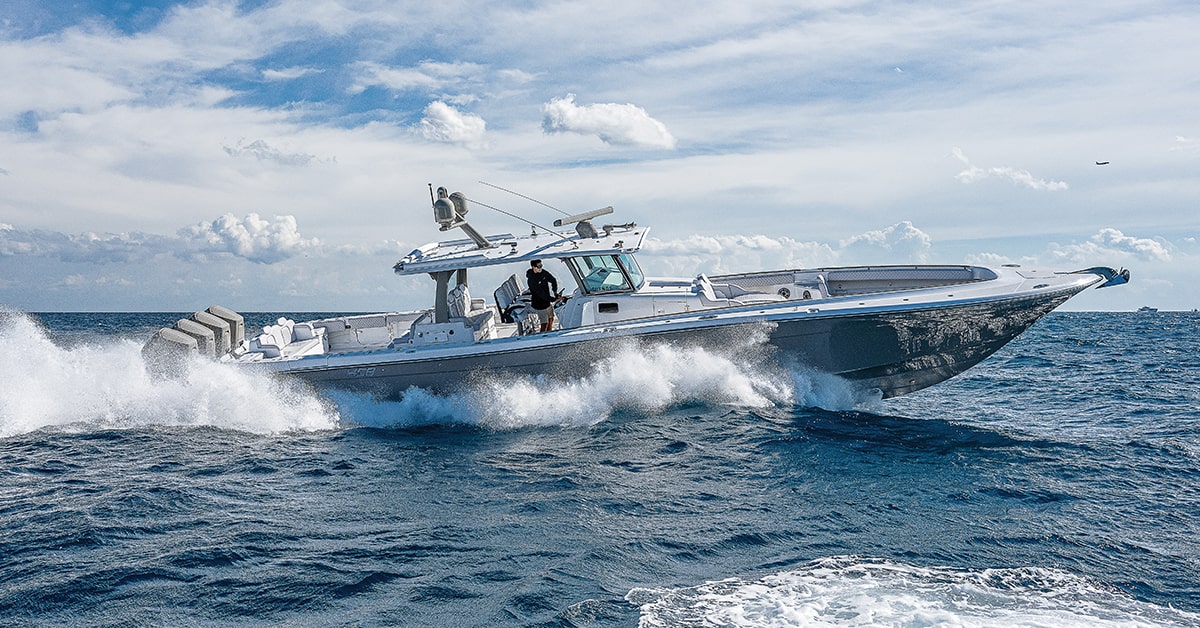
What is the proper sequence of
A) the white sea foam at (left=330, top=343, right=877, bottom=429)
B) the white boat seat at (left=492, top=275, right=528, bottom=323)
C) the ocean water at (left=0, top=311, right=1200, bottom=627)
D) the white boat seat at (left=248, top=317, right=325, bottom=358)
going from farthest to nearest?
the white boat seat at (left=492, top=275, right=528, bottom=323), the white boat seat at (left=248, top=317, right=325, bottom=358), the white sea foam at (left=330, top=343, right=877, bottom=429), the ocean water at (left=0, top=311, right=1200, bottom=627)

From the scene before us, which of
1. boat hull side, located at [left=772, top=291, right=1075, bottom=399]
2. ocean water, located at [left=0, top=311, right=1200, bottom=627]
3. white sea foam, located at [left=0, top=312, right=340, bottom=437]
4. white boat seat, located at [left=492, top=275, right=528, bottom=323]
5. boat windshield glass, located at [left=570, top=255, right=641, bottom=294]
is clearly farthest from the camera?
white boat seat, located at [left=492, top=275, right=528, bottom=323]

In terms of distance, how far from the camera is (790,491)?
847 centimetres

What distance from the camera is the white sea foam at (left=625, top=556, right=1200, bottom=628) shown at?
5.40m

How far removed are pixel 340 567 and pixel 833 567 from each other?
3721 millimetres

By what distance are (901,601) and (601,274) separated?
7537mm

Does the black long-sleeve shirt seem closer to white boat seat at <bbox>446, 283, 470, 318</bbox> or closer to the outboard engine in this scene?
white boat seat at <bbox>446, 283, 470, 318</bbox>

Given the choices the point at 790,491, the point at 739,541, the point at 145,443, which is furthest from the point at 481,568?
the point at 145,443

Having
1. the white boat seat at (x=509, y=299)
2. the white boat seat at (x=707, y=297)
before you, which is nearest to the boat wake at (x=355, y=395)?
the white boat seat at (x=707, y=297)

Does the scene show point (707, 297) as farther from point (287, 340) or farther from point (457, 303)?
point (287, 340)

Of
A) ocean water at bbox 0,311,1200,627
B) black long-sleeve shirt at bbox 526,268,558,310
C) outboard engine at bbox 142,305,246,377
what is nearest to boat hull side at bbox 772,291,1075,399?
ocean water at bbox 0,311,1200,627

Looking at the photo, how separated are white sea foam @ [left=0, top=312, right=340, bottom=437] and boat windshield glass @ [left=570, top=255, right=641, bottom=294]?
13.5 ft

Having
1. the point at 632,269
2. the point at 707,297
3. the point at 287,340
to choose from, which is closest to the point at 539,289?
the point at 632,269

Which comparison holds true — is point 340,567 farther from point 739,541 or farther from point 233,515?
point 739,541

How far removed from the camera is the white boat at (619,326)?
11484 millimetres
